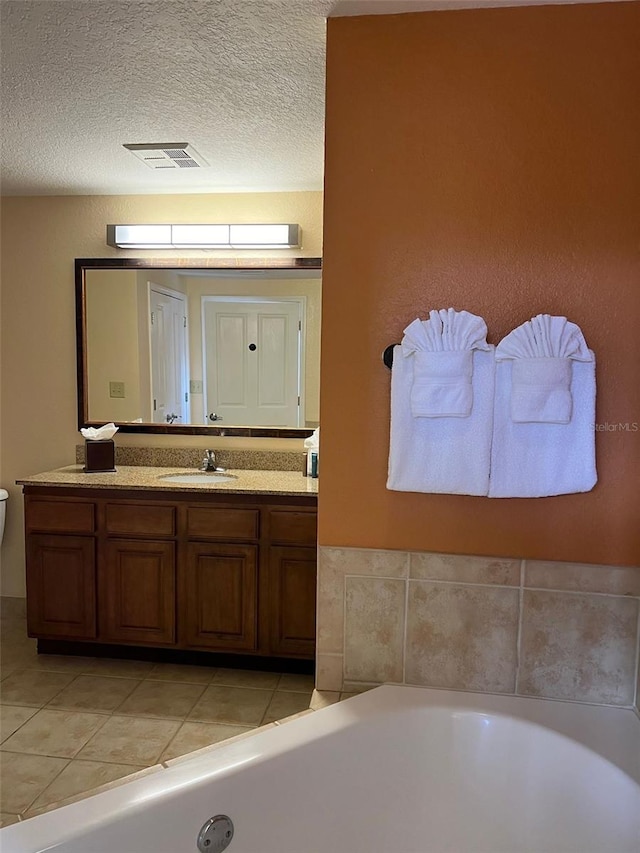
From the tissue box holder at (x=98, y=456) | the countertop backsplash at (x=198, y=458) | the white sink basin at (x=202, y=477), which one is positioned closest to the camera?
the white sink basin at (x=202, y=477)

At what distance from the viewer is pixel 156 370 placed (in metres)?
3.15

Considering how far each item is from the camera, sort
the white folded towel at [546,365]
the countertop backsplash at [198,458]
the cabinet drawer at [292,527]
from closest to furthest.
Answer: the white folded towel at [546,365], the cabinet drawer at [292,527], the countertop backsplash at [198,458]

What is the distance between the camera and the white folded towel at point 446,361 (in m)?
1.45

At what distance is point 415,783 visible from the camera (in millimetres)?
1434

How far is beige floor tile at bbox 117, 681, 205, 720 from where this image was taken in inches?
96.1

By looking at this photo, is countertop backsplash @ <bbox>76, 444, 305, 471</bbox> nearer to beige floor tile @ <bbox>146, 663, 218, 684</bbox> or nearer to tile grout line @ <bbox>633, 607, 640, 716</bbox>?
beige floor tile @ <bbox>146, 663, 218, 684</bbox>

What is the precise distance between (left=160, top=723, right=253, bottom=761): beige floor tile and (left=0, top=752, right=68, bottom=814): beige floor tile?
38 centimetres

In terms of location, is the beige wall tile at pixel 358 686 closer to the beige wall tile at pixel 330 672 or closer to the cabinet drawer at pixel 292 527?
the beige wall tile at pixel 330 672

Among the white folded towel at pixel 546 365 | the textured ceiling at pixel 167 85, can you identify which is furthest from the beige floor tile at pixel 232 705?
the textured ceiling at pixel 167 85

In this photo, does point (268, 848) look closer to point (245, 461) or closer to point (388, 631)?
point (388, 631)

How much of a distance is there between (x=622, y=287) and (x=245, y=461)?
2.08 metres

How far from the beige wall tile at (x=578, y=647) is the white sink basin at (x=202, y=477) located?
1656mm

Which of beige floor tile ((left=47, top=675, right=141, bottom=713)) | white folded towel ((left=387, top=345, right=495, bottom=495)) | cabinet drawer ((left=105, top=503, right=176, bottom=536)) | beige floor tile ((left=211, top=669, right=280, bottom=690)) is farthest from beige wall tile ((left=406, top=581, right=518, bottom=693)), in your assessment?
beige floor tile ((left=47, top=675, right=141, bottom=713))

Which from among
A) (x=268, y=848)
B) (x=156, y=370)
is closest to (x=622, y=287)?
(x=268, y=848)
